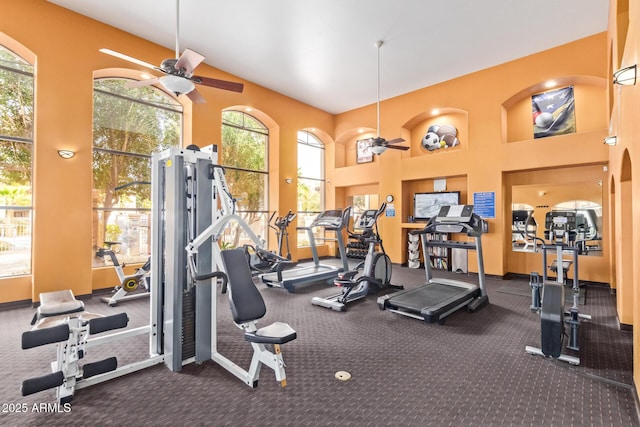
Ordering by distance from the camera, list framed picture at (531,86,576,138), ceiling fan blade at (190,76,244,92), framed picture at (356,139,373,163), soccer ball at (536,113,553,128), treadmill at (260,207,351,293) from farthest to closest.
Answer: framed picture at (356,139,373,163) < soccer ball at (536,113,553,128) < framed picture at (531,86,576,138) < treadmill at (260,207,351,293) < ceiling fan blade at (190,76,244,92)

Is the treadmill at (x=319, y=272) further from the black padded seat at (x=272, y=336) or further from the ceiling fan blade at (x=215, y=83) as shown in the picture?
the black padded seat at (x=272, y=336)

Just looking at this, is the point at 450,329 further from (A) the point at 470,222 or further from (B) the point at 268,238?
(B) the point at 268,238

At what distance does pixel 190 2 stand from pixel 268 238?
5.83 meters

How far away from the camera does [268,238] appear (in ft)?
29.8

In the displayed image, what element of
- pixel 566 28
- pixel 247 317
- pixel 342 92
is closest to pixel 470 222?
pixel 247 317

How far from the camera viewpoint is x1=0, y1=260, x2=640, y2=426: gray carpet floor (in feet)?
7.58

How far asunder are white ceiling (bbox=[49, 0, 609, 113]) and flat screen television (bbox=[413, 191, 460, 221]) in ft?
9.92

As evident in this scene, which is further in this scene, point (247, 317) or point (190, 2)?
point (190, 2)

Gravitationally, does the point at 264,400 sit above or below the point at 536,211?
below

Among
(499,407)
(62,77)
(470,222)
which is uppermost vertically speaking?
(62,77)

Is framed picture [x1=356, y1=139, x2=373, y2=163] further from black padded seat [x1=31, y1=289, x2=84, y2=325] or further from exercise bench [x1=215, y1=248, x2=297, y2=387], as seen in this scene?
black padded seat [x1=31, y1=289, x2=84, y2=325]

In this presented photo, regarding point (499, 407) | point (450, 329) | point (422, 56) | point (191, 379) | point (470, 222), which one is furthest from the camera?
point (422, 56)

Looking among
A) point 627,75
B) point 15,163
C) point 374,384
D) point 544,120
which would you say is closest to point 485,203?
point 544,120

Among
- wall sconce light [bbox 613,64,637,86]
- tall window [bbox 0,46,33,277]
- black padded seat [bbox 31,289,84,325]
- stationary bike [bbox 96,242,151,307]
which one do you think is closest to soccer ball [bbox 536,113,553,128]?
wall sconce light [bbox 613,64,637,86]
